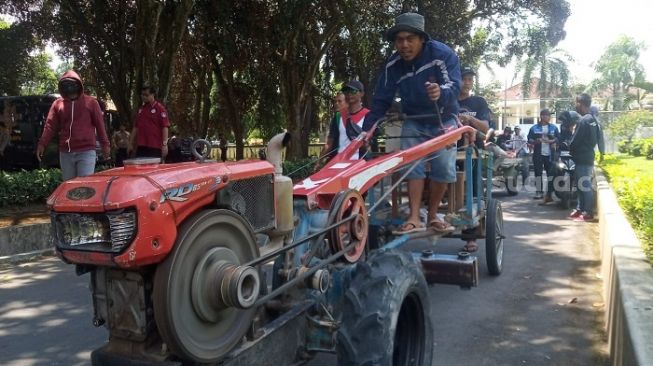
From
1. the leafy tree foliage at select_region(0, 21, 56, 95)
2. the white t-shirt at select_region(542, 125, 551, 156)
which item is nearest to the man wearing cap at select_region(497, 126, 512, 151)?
the white t-shirt at select_region(542, 125, 551, 156)

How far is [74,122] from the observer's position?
688 centimetres

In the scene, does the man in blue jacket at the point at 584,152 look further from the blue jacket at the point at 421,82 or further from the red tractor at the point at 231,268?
the red tractor at the point at 231,268

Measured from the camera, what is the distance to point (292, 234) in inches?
125

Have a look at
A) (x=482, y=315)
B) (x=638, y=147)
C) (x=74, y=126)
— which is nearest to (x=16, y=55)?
(x=74, y=126)

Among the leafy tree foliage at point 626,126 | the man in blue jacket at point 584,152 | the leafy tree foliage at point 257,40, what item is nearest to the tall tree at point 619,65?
the leafy tree foliage at point 626,126

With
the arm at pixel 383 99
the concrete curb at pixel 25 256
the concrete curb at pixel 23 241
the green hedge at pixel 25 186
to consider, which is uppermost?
the arm at pixel 383 99

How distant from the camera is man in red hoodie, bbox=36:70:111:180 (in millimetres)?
6875

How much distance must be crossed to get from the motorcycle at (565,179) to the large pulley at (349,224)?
8.99 meters

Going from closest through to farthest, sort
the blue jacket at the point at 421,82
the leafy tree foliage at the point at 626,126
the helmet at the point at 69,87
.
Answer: the blue jacket at the point at 421,82 < the helmet at the point at 69,87 < the leafy tree foliage at the point at 626,126

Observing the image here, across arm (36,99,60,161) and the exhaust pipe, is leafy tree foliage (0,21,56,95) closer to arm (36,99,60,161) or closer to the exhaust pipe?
arm (36,99,60,161)

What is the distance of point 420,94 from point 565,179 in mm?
7799

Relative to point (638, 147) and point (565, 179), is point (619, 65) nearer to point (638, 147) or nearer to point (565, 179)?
point (638, 147)

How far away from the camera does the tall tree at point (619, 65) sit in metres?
60.8

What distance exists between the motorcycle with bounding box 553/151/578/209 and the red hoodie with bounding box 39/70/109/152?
8.62 meters
